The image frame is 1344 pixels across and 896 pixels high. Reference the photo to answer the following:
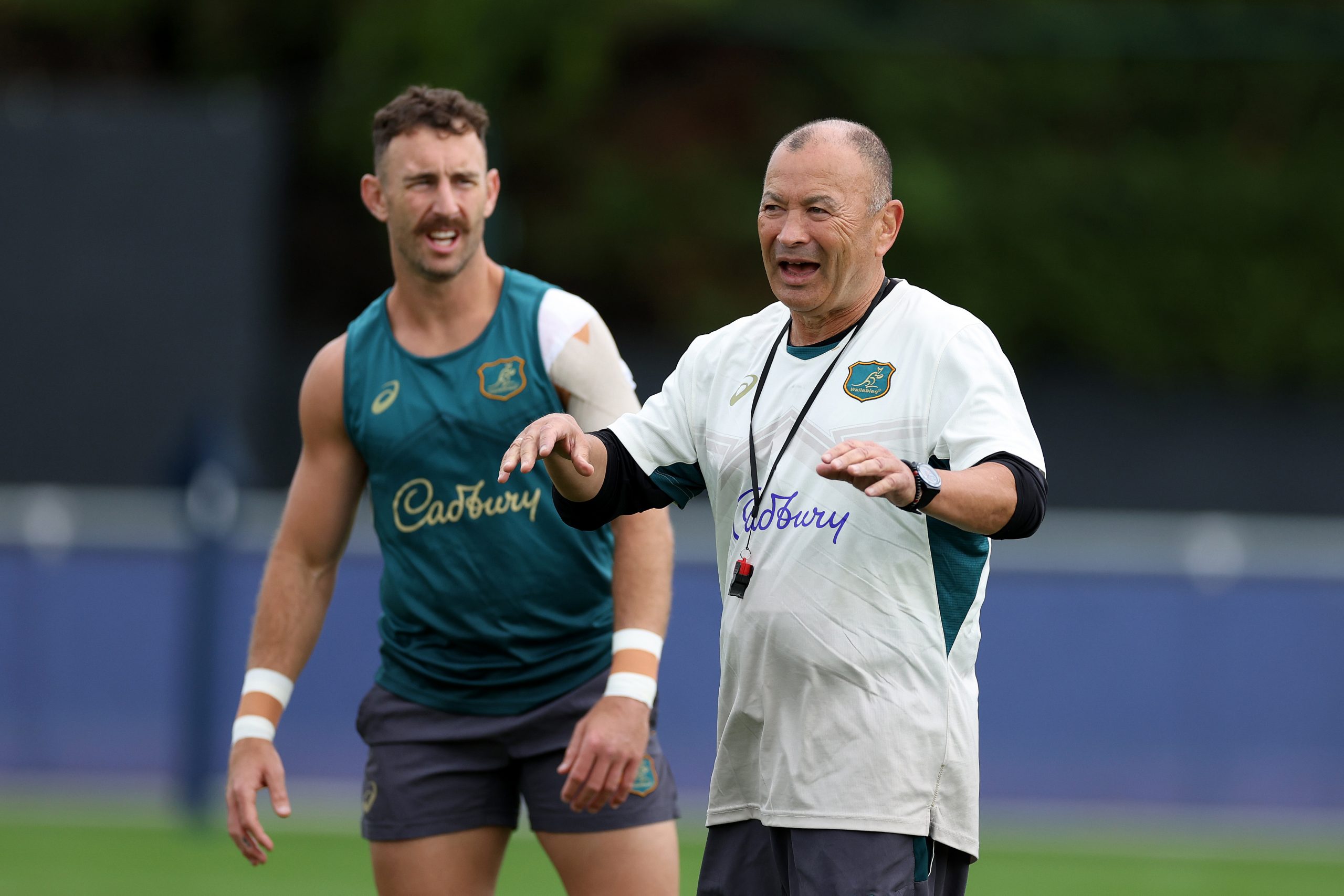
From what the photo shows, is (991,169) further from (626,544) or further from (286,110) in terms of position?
(626,544)

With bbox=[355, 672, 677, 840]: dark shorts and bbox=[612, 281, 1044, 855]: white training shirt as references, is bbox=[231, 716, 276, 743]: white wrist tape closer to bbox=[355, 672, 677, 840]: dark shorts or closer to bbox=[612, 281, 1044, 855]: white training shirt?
bbox=[355, 672, 677, 840]: dark shorts

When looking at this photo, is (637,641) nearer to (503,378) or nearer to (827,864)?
(503,378)

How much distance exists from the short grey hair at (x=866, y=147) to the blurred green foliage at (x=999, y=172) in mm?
13073

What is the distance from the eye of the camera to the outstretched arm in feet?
14.9

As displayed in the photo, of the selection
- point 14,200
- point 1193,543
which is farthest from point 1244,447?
point 14,200

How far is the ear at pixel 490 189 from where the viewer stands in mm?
4551

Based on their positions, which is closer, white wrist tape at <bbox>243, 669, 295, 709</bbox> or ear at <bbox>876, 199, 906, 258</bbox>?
ear at <bbox>876, 199, 906, 258</bbox>

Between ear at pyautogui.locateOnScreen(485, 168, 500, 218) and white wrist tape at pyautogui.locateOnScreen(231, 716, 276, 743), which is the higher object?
ear at pyautogui.locateOnScreen(485, 168, 500, 218)

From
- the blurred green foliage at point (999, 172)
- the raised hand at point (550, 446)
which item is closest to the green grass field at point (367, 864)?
the raised hand at point (550, 446)

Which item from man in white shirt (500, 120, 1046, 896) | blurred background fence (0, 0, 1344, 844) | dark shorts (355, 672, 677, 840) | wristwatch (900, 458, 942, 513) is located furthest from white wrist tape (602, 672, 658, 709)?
blurred background fence (0, 0, 1344, 844)

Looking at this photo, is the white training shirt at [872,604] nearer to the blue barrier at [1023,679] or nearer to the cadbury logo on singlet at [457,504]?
the cadbury logo on singlet at [457,504]

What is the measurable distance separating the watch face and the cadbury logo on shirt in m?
0.39

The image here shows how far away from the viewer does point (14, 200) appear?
45.3 feet

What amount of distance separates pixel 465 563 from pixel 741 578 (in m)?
1.06
